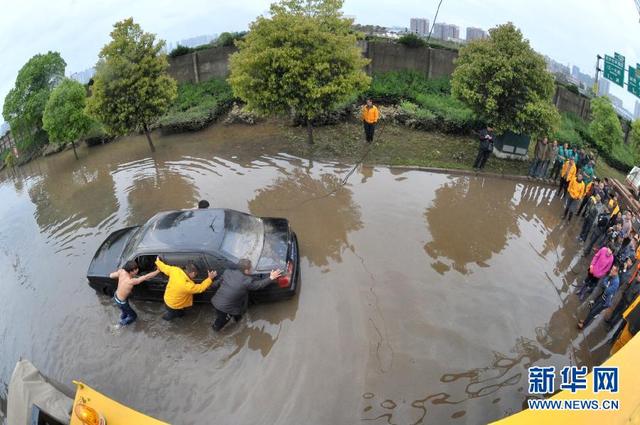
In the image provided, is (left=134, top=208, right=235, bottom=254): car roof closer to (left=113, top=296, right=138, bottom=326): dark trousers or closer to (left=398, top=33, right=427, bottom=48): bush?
(left=113, top=296, right=138, bottom=326): dark trousers

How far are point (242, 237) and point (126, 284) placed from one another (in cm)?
216

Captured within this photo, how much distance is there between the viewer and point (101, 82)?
1339 cm

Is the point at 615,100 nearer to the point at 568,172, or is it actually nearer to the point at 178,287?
the point at 568,172

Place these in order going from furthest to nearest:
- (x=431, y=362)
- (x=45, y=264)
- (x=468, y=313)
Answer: (x=45, y=264) < (x=468, y=313) < (x=431, y=362)

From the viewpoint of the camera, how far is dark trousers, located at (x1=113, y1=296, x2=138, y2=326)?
7.70 meters

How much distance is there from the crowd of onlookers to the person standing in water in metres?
7.92

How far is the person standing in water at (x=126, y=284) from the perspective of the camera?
750 cm

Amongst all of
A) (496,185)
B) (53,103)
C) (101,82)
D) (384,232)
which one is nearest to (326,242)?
(384,232)

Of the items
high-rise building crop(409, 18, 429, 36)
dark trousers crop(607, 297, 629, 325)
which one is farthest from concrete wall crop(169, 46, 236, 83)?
dark trousers crop(607, 297, 629, 325)

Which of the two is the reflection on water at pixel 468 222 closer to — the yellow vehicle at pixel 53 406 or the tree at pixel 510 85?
the tree at pixel 510 85

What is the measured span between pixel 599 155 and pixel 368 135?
11047mm

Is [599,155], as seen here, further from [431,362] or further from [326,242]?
[431,362]

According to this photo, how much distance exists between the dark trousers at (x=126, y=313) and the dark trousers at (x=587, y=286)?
853 cm

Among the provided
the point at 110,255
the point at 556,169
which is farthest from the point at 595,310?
the point at 110,255
